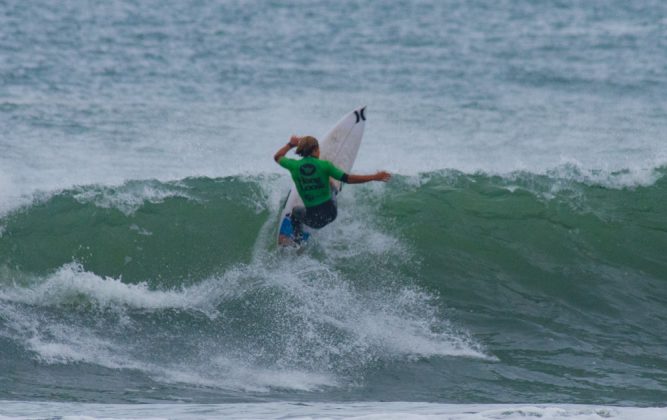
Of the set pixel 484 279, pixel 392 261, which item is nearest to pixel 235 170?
pixel 392 261

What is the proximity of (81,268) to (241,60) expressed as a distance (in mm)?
11369

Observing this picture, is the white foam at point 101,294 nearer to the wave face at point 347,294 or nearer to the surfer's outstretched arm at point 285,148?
the wave face at point 347,294

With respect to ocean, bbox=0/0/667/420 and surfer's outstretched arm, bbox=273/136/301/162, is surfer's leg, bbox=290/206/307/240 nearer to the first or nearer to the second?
ocean, bbox=0/0/667/420

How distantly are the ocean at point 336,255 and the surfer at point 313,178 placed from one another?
61cm

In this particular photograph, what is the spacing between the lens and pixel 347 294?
9.84 m

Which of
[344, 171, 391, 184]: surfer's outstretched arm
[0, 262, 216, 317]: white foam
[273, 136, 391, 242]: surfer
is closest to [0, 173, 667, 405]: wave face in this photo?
[0, 262, 216, 317]: white foam

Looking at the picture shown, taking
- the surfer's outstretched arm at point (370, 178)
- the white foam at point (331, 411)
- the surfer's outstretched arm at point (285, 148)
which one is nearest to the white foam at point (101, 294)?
the surfer's outstretched arm at point (285, 148)

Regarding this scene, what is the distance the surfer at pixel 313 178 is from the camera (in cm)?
919

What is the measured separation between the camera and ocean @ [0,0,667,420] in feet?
27.7

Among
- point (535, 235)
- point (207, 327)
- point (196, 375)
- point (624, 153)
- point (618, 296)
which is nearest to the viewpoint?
point (196, 375)

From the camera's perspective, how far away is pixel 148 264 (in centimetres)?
1081

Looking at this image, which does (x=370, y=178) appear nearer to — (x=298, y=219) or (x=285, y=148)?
(x=285, y=148)

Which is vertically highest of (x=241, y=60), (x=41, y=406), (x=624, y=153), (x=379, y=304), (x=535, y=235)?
(x=241, y=60)

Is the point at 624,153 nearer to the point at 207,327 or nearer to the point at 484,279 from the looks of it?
the point at 484,279
